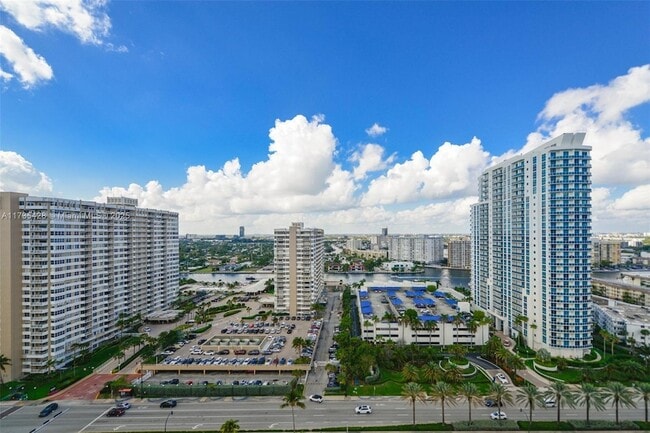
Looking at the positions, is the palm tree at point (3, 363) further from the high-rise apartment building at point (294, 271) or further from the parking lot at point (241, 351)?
the high-rise apartment building at point (294, 271)

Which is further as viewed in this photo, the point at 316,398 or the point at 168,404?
the point at 316,398

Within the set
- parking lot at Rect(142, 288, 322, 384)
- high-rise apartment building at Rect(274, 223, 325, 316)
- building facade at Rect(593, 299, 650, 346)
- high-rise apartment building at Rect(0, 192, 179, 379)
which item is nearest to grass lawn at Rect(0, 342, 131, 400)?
high-rise apartment building at Rect(0, 192, 179, 379)

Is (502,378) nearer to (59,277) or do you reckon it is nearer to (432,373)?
(432,373)

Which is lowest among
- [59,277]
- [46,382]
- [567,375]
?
[46,382]

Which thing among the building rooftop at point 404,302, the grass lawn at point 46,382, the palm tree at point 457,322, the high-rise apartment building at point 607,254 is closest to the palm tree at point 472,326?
the palm tree at point 457,322

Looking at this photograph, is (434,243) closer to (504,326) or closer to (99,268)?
(504,326)

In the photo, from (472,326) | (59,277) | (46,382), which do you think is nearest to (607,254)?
(472,326)

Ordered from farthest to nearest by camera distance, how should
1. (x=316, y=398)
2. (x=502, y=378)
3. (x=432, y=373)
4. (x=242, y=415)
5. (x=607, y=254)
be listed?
(x=607, y=254) → (x=502, y=378) → (x=432, y=373) → (x=316, y=398) → (x=242, y=415)
